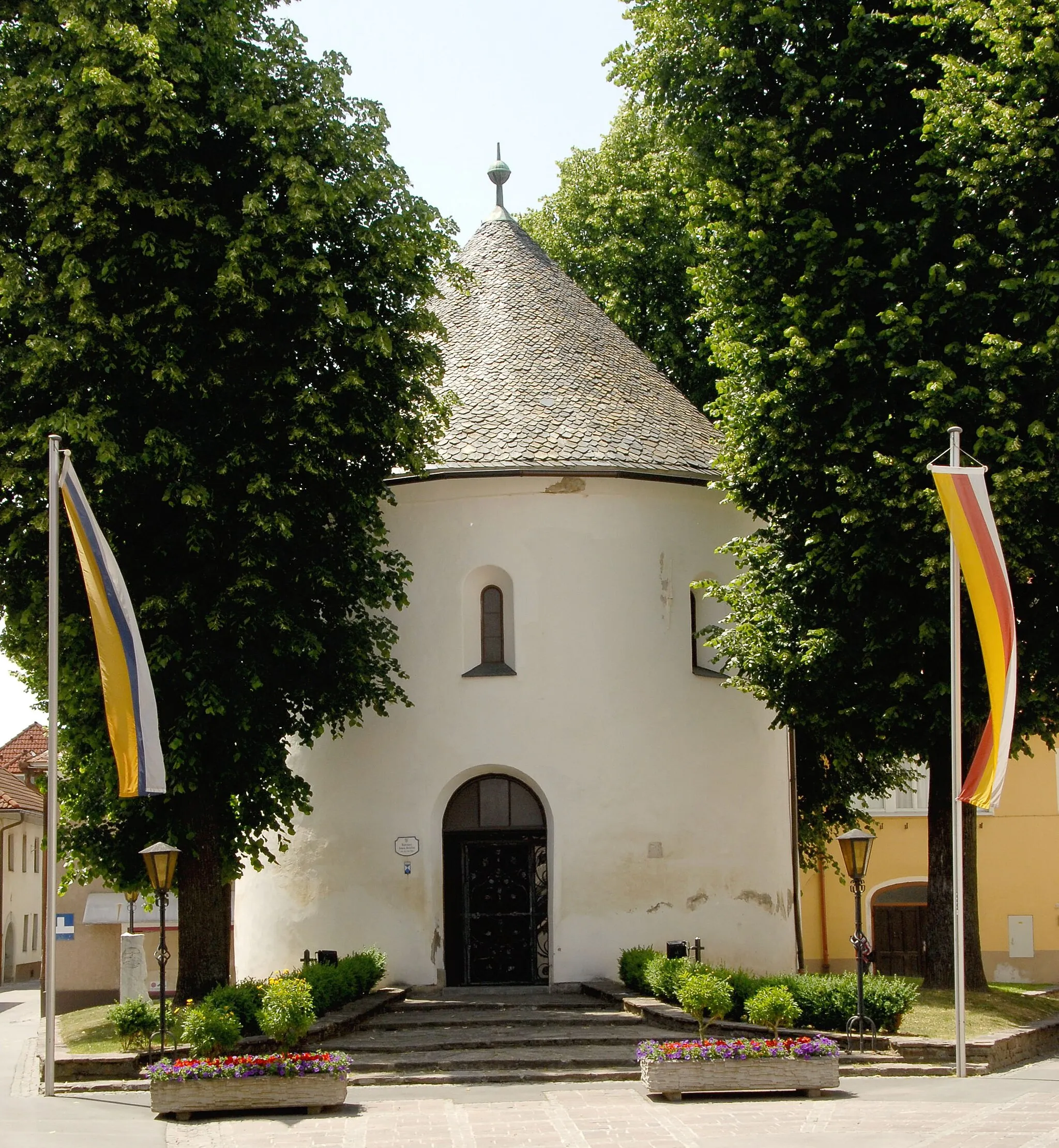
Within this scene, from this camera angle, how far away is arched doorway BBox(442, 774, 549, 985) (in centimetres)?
2348

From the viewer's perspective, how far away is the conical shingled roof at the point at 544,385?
24.1 m

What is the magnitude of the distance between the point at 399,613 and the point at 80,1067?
28.6ft

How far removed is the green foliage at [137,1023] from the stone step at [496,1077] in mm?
2803

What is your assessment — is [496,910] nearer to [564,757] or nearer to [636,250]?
[564,757]

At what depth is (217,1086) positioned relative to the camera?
615 inches

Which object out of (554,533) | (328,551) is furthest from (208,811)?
(554,533)

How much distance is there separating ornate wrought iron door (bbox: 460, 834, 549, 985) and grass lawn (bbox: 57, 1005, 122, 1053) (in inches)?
210

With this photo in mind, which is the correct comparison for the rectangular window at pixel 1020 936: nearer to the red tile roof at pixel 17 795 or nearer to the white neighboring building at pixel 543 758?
the white neighboring building at pixel 543 758

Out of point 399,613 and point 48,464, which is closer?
point 48,464

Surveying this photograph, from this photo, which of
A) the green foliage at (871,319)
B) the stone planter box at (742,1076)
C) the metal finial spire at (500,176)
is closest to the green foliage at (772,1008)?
the stone planter box at (742,1076)

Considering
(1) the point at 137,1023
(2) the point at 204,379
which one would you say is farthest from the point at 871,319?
(1) the point at 137,1023

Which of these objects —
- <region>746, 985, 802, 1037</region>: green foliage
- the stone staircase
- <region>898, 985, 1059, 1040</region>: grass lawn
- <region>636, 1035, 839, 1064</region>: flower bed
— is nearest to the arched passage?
the stone staircase

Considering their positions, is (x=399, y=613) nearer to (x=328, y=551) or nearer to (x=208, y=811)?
(x=328, y=551)

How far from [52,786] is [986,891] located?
942 inches
